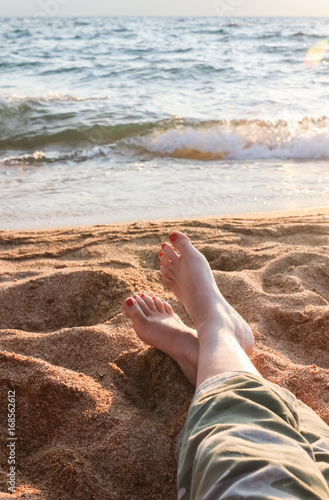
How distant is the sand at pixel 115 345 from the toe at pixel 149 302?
0.37 feet

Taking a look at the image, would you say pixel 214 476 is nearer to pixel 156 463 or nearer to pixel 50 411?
pixel 156 463

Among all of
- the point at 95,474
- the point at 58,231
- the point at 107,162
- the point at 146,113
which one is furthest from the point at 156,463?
the point at 146,113

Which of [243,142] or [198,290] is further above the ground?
[198,290]

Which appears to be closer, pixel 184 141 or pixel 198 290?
pixel 198 290

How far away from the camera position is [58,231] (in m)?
2.91

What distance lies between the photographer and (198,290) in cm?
188

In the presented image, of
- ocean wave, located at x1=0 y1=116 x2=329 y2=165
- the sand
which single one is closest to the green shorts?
the sand

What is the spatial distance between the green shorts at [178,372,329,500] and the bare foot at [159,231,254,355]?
1.62ft

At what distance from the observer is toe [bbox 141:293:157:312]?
1.91 meters

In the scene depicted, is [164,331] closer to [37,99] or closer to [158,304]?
[158,304]

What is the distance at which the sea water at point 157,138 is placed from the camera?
3.53 meters

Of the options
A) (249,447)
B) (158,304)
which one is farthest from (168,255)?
(249,447)

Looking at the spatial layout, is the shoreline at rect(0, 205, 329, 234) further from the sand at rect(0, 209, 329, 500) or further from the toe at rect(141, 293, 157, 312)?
the toe at rect(141, 293, 157, 312)

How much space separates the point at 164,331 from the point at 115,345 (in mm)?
187
